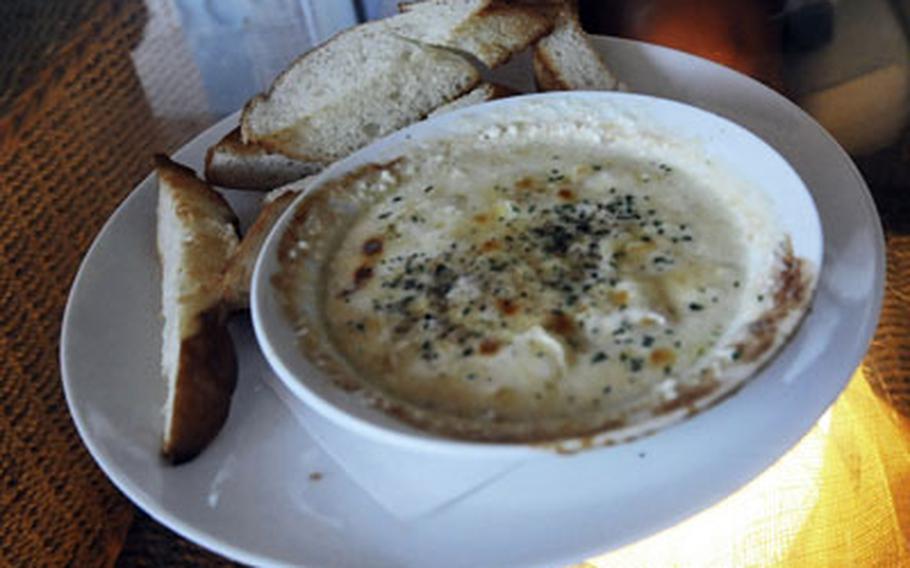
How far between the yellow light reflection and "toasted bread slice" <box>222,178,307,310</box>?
1.94ft

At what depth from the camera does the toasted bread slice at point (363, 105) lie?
1418 mm

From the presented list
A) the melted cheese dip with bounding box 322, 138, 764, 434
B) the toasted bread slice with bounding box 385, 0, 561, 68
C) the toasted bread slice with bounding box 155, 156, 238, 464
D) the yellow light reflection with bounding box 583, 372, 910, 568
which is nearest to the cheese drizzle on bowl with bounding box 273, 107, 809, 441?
the melted cheese dip with bounding box 322, 138, 764, 434

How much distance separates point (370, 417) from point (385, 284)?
23cm

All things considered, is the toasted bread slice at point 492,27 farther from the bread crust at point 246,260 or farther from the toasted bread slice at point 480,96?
the bread crust at point 246,260

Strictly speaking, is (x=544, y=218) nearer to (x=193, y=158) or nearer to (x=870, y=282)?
(x=870, y=282)

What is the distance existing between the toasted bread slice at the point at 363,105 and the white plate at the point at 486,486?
345 millimetres

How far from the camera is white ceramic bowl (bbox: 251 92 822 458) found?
2.89 feet

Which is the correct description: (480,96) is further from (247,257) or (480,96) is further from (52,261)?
(52,261)

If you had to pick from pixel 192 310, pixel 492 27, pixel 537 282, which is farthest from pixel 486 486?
pixel 492 27

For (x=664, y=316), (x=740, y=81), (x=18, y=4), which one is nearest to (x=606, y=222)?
(x=664, y=316)

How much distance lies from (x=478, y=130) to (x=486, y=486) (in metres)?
0.50

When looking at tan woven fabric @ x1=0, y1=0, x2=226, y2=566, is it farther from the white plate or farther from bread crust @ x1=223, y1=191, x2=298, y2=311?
bread crust @ x1=223, y1=191, x2=298, y2=311

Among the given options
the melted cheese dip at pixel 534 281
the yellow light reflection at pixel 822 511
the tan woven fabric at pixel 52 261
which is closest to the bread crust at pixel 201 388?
the melted cheese dip at pixel 534 281

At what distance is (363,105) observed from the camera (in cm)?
143
